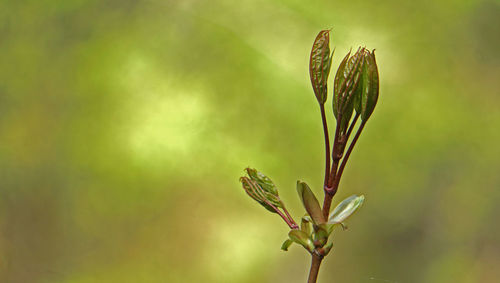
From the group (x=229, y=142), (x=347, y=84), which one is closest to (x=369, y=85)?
(x=347, y=84)

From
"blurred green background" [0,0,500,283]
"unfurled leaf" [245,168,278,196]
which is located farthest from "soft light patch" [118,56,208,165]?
"unfurled leaf" [245,168,278,196]

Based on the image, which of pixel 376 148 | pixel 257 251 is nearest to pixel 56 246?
pixel 257 251

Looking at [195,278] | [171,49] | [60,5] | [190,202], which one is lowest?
[195,278]

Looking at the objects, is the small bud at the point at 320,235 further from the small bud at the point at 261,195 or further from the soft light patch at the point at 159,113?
the soft light patch at the point at 159,113

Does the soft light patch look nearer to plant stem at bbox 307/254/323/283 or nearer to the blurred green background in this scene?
the blurred green background

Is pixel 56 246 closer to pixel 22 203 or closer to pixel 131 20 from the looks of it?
pixel 22 203

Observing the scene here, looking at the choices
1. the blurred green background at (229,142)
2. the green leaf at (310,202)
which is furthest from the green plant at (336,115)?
the blurred green background at (229,142)
